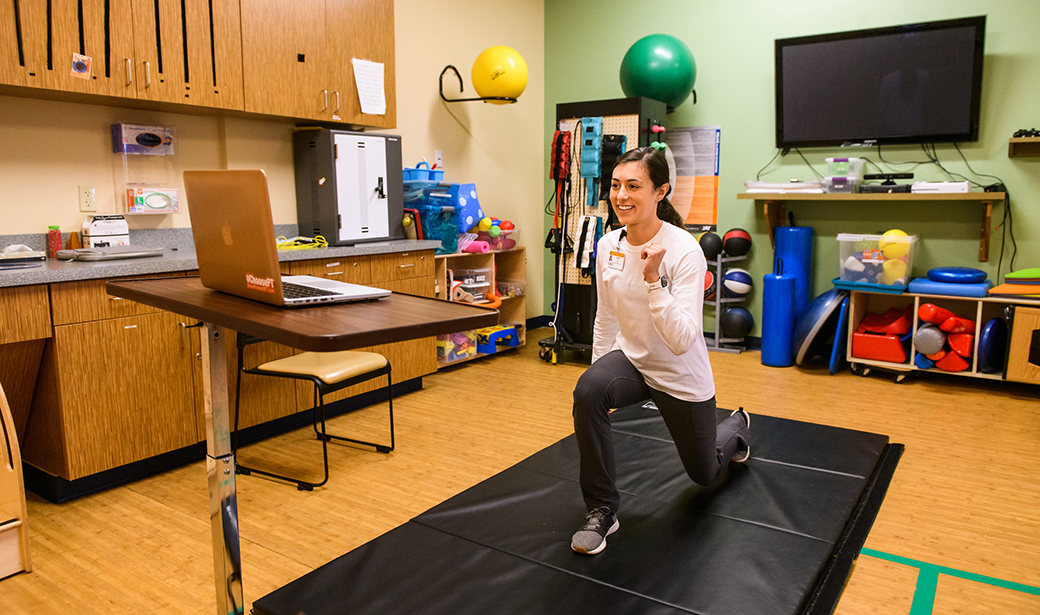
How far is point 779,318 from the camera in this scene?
191 inches

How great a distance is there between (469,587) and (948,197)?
3.91 m

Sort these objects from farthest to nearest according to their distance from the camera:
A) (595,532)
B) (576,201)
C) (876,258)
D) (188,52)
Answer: (576,201) → (876,258) → (188,52) → (595,532)

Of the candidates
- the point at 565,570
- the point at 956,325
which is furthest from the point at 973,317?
the point at 565,570

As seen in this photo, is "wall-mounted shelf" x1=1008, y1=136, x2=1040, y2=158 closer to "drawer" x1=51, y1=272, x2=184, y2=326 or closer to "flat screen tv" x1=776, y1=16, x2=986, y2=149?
"flat screen tv" x1=776, y1=16, x2=986, y2=149

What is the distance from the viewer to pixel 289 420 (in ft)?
11.8

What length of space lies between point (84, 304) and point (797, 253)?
4306 millimetres

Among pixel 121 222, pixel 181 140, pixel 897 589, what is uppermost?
pixel 181 140

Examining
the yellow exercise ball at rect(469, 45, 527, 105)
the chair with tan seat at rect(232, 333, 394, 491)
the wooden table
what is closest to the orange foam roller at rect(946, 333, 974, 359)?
the yellow exercise ball at rect(469, 45, 527, 105)

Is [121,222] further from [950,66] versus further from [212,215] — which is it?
[950,66]

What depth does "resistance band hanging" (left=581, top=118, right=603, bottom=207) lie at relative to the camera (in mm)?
4859

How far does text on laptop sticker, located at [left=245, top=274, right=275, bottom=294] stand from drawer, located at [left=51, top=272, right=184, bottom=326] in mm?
1510

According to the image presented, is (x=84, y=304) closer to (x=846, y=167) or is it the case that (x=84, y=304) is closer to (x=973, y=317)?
(x=846, y=167)

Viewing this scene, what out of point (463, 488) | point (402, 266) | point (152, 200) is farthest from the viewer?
point (402, 266)

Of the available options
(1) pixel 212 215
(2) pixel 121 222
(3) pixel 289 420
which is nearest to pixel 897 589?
(1) pixel 212 215
